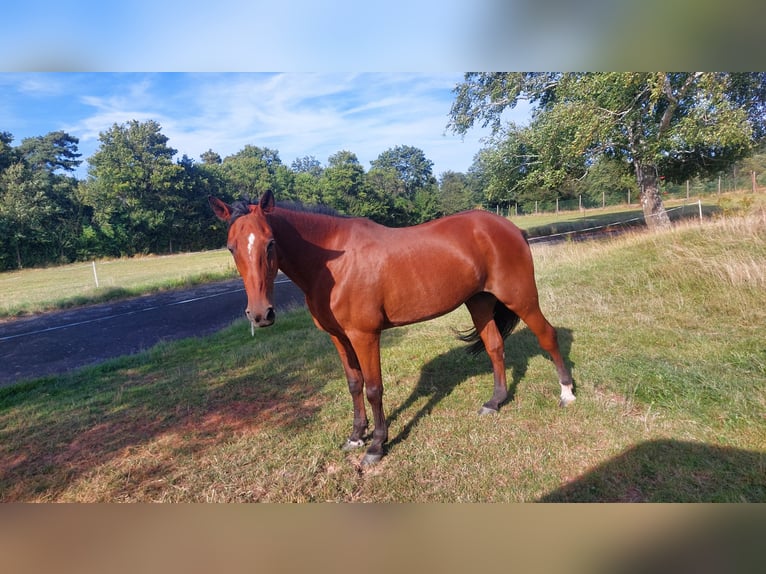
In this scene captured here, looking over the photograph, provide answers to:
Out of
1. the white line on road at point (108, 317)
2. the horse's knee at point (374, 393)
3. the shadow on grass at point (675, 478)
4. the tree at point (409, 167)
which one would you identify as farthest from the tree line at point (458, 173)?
the shadow on grass at point (675, 478)

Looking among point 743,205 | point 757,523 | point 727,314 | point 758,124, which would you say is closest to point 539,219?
point 727,314

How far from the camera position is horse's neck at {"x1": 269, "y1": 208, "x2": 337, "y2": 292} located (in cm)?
266

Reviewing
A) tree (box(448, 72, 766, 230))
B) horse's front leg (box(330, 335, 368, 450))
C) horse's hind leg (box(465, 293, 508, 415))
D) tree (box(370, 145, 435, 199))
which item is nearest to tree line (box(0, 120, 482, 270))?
tree (box(370, 145, 435, 199))

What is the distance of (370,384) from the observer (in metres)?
2.92

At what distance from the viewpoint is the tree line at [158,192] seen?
18.3 feet

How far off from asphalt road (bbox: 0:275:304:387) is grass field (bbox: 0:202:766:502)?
1.49m

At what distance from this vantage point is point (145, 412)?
3812 mm

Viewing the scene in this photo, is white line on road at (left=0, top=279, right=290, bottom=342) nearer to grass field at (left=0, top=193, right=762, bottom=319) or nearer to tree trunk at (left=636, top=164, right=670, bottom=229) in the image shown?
grass field at (left=0, top=193, right=762, bottom=319)

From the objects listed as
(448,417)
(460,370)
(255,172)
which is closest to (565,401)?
(448,417)

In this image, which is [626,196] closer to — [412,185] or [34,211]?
[412,185]

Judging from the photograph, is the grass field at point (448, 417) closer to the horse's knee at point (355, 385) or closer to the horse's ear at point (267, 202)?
the horse's knee at point (355, 385)

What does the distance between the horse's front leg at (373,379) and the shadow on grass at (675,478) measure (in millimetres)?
1189

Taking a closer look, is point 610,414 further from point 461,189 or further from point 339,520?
point 461,189

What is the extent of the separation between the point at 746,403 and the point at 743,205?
7883 mm
